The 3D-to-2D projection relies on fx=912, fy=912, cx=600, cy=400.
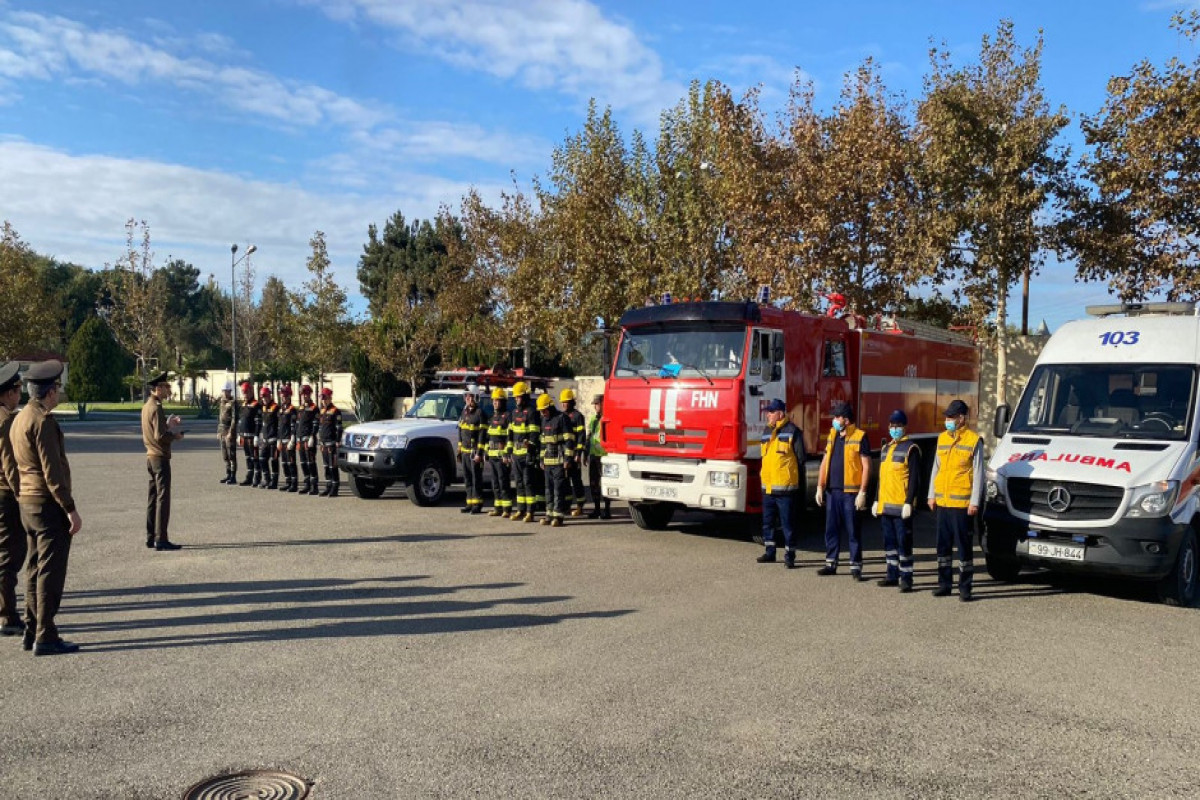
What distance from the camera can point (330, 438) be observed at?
51.2 ft

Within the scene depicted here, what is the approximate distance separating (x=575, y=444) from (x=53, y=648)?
7448mm

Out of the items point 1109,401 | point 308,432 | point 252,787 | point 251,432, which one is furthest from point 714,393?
point 251,432

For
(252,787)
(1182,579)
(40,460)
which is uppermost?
(40,460)

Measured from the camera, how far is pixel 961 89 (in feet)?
60.9

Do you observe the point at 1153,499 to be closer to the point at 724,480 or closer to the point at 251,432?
the point at 724,480

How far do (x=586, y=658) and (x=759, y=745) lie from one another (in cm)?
179

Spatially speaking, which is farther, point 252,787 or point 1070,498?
point 1070,498

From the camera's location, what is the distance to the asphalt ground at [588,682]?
15.1ft

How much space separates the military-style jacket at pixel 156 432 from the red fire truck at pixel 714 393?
531cm

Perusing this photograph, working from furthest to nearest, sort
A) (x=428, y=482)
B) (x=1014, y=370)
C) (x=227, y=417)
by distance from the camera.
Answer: (x=1014, y=370)
(x=227, y=417)
(x=428, y=482)

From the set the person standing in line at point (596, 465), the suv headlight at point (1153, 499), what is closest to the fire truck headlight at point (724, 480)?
the person standing in line at point (596, 465)

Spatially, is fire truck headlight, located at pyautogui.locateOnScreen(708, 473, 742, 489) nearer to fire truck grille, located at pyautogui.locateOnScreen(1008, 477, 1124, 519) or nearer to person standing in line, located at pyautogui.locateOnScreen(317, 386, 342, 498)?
fire truck grille, located at pyautogui.locateOnScreen(1008, 477, 1124, 519)

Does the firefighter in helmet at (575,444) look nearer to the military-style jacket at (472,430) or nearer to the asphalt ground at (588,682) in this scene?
the military-style jacket at (472,430)

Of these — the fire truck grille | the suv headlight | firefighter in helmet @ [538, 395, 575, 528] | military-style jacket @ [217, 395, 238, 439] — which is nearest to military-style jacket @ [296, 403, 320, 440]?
military-style jacket @ [217, 395, 238, 439]
